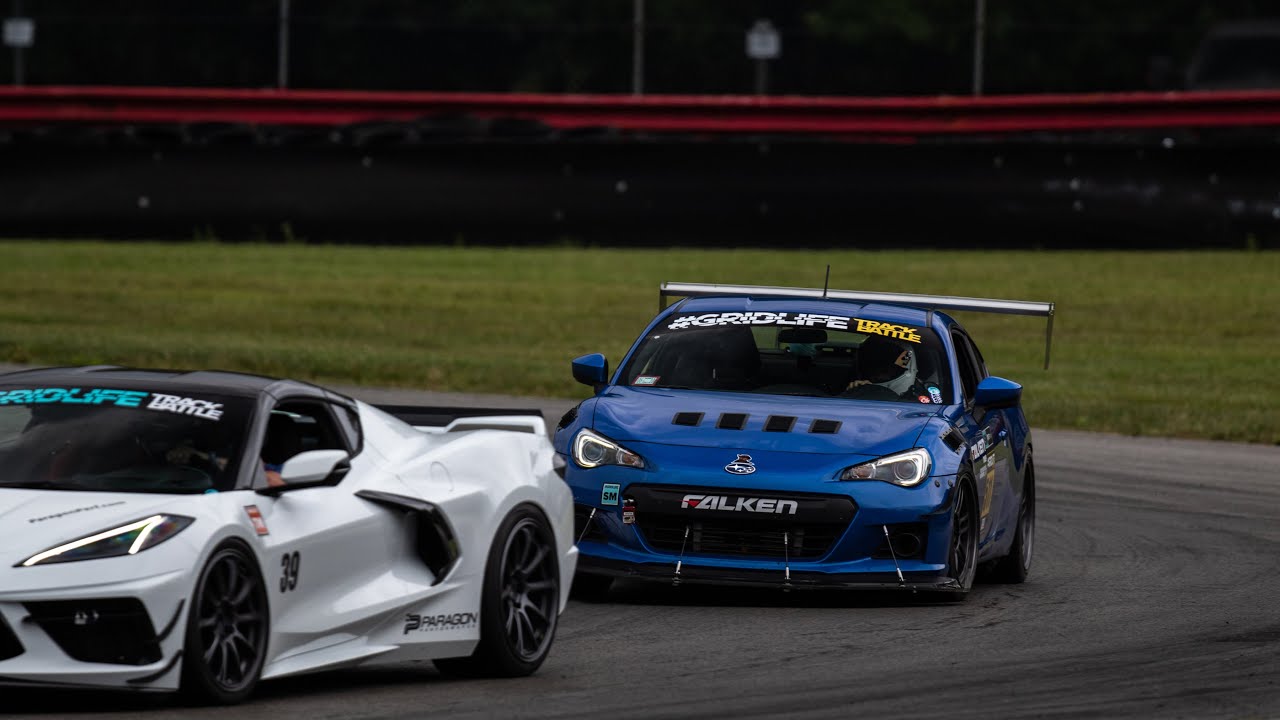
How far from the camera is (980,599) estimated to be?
34.4ft

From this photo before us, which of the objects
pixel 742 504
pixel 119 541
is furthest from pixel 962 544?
pixel 119 541

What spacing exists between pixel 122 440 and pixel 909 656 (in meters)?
3.09

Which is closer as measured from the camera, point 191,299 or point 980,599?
point 980,599

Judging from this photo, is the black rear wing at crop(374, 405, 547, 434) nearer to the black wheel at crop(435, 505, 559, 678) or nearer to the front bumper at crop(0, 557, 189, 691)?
the black wheel at crop(435, 505, 559, 678)

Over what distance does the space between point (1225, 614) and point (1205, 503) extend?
14.9 feet

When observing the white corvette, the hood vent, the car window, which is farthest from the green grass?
the white corvette

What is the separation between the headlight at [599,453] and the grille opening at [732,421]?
17.6 inches

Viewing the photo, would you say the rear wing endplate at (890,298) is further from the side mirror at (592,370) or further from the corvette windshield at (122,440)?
the corvette windshield at (122,440)

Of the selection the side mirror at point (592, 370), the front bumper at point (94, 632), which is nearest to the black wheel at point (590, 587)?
the side mirror at point (592, 370)

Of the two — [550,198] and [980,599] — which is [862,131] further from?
[980,599]

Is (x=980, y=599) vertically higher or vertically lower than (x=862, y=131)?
lower

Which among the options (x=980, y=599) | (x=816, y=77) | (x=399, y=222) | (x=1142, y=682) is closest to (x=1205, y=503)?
(x=980, y=599)

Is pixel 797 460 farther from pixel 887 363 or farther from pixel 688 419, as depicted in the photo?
pixel 887 363

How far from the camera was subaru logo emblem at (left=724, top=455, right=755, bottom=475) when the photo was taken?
9.77 metres
